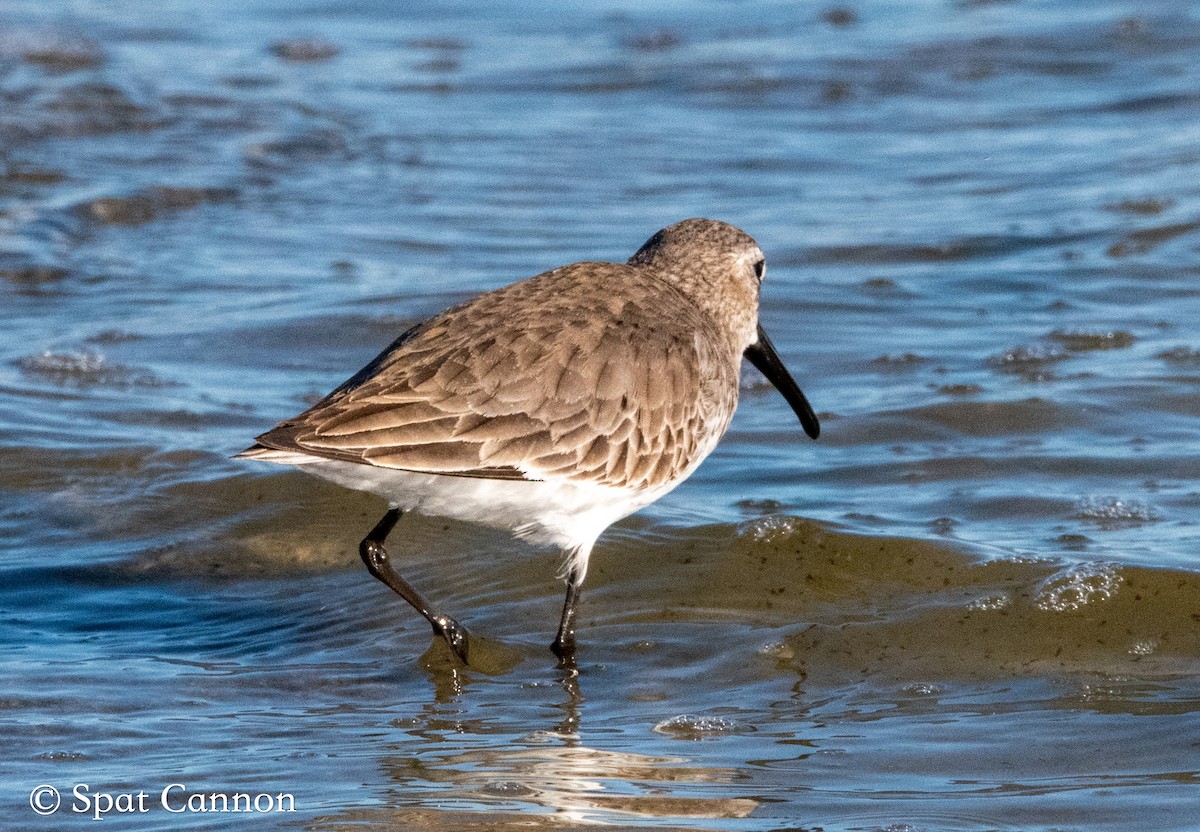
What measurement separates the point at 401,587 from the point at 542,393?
100 cm

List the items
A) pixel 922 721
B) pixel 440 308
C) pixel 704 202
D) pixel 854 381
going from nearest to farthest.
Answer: pixel 922 721 → pixel 854 381 → pixel 440 308 → pixel 704 202

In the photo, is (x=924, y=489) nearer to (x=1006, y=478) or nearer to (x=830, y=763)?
(x=1006, y=478)

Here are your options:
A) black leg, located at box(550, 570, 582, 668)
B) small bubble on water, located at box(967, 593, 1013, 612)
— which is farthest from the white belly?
small bubble on water, located at box(967, 593, 1013, 612)

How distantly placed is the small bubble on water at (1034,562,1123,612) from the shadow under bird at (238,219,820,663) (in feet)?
4.93

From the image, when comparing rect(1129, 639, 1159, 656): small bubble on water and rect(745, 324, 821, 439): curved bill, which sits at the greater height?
rect(745, 324, 821, 439): curved bill

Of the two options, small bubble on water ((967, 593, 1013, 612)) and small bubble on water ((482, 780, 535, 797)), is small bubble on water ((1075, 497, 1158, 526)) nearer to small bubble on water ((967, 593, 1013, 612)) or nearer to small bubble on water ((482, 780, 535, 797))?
small bubble on water ((967, 593, 1013, 612))

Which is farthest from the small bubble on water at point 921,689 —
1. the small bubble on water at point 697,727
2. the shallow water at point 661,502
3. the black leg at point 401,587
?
the black leg at point 401,587

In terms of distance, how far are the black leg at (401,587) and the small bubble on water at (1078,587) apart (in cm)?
236

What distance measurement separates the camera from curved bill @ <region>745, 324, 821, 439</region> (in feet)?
26.9

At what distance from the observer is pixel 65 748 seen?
18.4 feet

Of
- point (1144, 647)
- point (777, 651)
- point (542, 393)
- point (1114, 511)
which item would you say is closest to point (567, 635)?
point (777, 651)

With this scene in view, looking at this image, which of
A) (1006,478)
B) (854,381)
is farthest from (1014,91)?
(1006,478)

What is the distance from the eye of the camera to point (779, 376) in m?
8.23

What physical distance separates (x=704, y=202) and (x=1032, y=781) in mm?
8787
